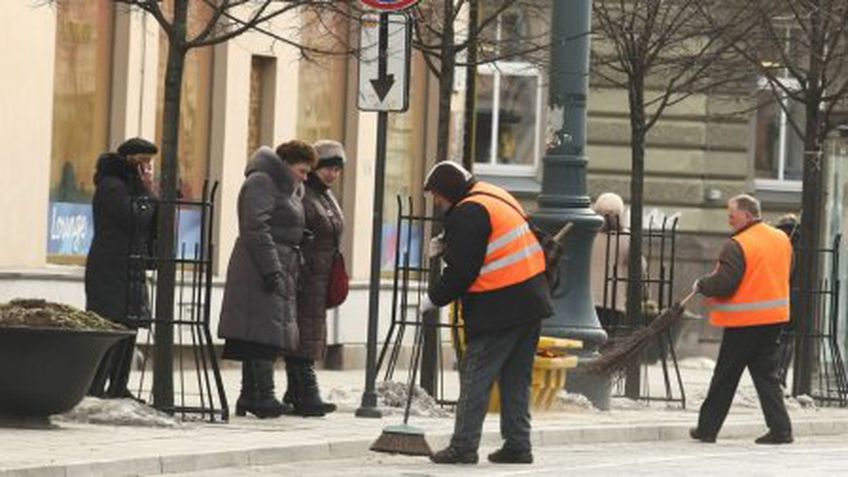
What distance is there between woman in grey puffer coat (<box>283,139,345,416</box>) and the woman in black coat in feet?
3.67

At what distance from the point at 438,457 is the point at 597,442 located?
298 cm

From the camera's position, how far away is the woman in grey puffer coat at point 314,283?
19766 mm

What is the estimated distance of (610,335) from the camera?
24.2m

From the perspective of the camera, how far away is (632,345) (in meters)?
21.6

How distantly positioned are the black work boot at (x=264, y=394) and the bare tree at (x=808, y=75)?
275 inches

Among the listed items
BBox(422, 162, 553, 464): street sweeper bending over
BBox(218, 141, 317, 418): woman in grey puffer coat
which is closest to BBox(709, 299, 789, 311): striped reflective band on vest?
BBox(218, 141, 317, 418): woman in grey puffer coat

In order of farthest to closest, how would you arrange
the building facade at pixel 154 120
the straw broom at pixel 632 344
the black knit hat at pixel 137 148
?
the building facade at pixel 154 120 < the straw broom at pixel 632 344 < the black knit hat at pixel 137 148

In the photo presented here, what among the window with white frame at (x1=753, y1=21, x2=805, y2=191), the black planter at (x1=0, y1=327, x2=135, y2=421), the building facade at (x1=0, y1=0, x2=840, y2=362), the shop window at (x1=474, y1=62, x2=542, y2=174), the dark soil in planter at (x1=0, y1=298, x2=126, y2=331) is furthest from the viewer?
the shop window at (x1=474, y1=62, x2=542, y2=174)

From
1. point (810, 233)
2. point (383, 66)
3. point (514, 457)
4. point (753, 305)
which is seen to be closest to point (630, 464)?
point (514, 457)

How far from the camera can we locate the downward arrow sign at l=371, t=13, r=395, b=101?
773 inches

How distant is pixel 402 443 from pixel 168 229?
7.68 feet

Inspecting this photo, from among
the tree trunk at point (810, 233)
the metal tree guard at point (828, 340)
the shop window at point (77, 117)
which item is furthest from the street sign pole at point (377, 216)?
the metal tree guard at point (828, 340)

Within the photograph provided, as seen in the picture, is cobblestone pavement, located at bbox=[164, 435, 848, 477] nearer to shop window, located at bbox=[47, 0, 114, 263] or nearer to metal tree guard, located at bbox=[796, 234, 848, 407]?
metal tree guard, located at bbox=[796, 234, 848, 407]

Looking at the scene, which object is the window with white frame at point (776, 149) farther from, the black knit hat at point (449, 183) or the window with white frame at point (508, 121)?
the black knit hat at point (449, 183)
